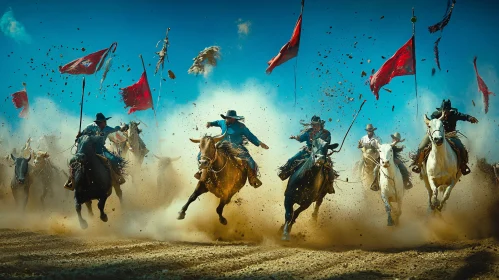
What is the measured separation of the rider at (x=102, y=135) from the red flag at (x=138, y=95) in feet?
15.3

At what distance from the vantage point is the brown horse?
10.4 metres

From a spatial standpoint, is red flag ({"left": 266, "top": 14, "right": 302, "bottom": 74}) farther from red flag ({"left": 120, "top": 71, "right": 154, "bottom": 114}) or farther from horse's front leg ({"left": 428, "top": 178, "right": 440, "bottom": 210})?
red flag ({"left": 120, "top": 71, "right": 154, "bottom": 114})

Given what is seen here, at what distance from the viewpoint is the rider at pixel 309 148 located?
11109 mm

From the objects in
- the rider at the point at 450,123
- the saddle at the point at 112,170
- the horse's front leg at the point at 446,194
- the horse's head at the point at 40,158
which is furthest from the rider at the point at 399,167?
the horse's head at the point at 40,158

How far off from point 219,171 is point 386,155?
386 centimetres

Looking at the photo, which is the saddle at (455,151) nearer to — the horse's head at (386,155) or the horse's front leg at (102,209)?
the horse's head at (386,155)

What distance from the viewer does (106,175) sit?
38.9ft

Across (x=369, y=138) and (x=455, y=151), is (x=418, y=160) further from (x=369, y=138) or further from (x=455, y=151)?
(x=369, y=138)

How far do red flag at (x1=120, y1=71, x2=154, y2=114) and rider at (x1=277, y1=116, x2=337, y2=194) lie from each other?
7559mm

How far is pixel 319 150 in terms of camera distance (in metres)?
10.2

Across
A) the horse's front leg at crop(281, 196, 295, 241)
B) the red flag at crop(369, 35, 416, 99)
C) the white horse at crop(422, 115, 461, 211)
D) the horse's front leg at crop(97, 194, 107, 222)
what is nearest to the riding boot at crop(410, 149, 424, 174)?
the white horse at crop(422, 115, 461, 211)

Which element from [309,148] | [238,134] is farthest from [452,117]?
[238,134]

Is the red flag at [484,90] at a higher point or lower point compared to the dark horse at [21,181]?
higher

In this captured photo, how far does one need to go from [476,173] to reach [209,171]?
865 cm
